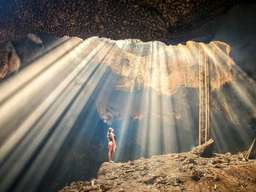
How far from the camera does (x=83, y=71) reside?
13203mm

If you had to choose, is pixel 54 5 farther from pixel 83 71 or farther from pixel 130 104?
pixel 130 104

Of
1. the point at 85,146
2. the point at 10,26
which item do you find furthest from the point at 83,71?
the point at 10,26

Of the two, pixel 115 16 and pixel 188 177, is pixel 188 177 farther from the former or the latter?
pixel 115 16

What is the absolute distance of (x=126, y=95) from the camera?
19.7 metres

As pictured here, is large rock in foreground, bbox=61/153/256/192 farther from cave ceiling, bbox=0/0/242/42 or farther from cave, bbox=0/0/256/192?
cave ceiling, bbox=0/0/242/42

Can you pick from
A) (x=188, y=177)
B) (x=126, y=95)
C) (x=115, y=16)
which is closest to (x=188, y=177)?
(x=188, y=177)

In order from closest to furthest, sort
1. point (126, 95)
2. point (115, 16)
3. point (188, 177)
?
point (115, 16)
point (188, 177)
point (126, 95)

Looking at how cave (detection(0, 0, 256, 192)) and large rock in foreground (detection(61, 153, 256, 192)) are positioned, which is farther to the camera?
large rock in foreground (detection(61, 153, 256, 192))

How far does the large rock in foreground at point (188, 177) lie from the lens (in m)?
6.61

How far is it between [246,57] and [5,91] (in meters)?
4.73

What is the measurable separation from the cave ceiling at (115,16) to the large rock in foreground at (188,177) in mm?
4697

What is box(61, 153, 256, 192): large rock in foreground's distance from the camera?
6605mm

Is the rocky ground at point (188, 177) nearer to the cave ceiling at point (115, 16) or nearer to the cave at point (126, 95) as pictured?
the cave at point (126, 95)

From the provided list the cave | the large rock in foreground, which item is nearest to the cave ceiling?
the cave
